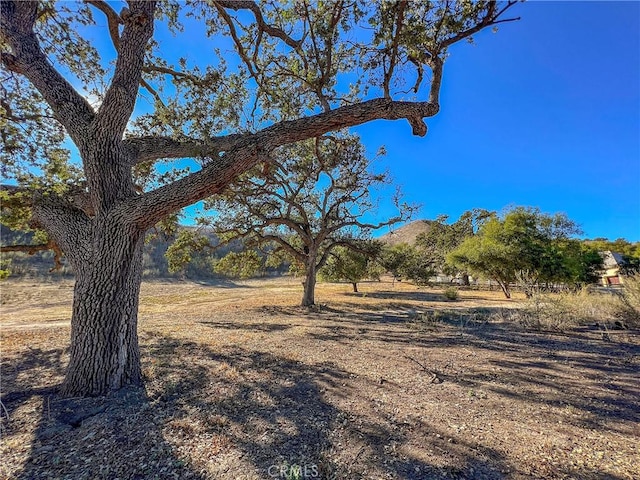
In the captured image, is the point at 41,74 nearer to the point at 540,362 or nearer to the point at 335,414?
the point at 335,414

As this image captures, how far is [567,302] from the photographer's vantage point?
7.91 m

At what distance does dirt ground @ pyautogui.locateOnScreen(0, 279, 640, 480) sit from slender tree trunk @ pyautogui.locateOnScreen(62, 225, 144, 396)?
0.24 meters

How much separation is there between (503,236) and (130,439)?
1738cm

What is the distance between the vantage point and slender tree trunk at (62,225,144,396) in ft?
10.6

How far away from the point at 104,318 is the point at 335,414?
9.23 ft

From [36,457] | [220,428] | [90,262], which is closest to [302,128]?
[90,262]

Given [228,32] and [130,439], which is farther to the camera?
[228,32]

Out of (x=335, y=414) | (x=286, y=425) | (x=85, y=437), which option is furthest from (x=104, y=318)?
(x=335, y=414)

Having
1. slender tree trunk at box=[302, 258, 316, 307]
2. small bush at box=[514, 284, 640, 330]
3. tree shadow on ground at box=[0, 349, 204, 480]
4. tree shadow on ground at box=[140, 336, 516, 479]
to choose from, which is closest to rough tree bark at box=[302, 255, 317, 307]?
slender tree trunk at box=[302, 258, 316, 307]

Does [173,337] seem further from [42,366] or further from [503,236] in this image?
[503,236]

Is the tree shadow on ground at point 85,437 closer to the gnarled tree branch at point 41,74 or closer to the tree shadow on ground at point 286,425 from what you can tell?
the tree shadow on ground at point 286,425

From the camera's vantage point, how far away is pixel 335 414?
290 centimetres

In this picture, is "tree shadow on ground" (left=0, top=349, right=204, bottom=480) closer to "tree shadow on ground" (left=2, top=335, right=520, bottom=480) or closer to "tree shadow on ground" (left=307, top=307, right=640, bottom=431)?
"tree shadow on ground" (left=2, top=335, right=520, bottom=480)

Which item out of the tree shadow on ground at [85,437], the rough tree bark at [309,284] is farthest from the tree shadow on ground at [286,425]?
the rough tree bark at [309,284]
